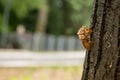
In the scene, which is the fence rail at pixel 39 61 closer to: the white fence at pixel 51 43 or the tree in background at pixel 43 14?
the white fence at pixel 51 43

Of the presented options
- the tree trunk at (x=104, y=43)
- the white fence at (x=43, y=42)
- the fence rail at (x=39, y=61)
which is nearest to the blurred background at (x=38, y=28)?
the white fence at (x=43, y=42)

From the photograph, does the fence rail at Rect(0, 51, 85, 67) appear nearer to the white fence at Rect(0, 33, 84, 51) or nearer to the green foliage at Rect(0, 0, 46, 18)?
the white fence at Rect(0, 33, 84, 51)

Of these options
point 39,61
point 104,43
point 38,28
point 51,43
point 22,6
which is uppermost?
point 104,43

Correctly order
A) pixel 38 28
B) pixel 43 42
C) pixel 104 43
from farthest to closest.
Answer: pixel 38 28, pixel 43 42, pixel 104 43

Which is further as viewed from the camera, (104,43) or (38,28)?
(38,28)

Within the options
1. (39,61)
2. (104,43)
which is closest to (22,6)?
(39,61)

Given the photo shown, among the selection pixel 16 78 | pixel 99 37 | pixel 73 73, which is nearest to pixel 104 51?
pixel 99 37

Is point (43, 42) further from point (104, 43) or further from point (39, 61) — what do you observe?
point (104, 43)

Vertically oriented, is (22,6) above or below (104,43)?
below

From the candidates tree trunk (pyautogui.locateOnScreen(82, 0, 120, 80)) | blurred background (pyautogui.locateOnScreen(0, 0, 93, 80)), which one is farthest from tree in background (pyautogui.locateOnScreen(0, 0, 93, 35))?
tree trunk (pyautogui.locateOnScreen(82, 0, 120, 80))
